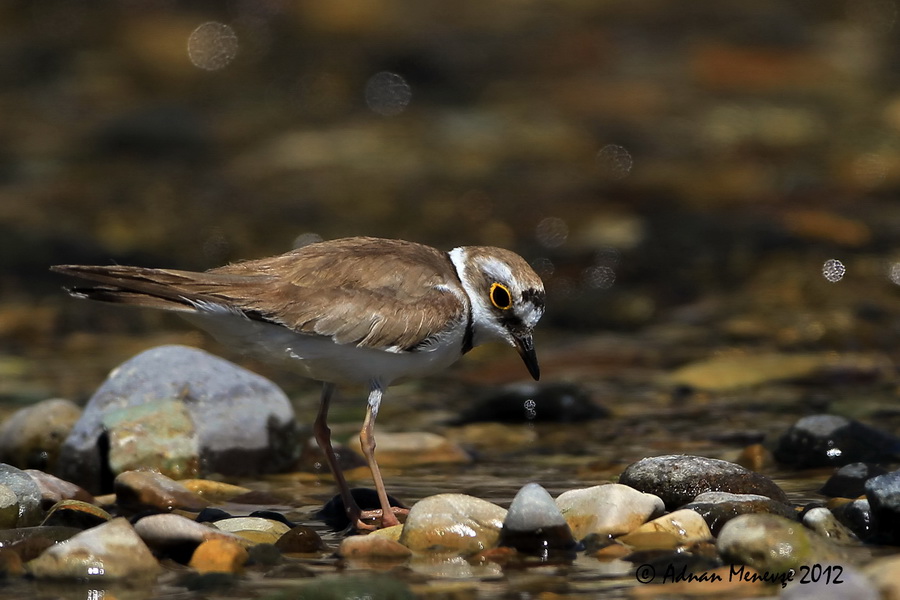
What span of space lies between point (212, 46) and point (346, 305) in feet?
40.4


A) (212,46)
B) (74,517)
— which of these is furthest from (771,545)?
(212,46)

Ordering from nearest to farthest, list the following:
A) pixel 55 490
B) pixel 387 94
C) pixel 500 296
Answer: pixel 55 490 < pixel 500 296 < pixel 387 94

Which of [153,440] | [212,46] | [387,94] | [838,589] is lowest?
[153,440]

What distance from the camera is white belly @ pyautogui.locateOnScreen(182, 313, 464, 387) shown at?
6.11m

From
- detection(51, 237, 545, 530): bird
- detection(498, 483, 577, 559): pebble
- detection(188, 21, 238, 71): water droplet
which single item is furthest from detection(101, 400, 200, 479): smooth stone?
detection(188, 21, 238, 71): water droplet

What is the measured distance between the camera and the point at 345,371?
20.4 feet

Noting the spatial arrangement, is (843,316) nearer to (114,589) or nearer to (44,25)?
(114,589)

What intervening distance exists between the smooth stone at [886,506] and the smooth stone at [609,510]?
90cm

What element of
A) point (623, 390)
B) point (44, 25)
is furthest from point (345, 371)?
point (44, 25)

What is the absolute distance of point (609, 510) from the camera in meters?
5.46

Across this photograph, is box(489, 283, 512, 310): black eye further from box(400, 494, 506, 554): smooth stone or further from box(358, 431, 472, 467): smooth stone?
box(400, 494, 506, 554): smooth stone

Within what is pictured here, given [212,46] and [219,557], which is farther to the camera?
[212,46]

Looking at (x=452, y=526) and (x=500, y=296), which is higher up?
(x=500, y=296)

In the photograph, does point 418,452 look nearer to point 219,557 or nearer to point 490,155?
point 219,557
